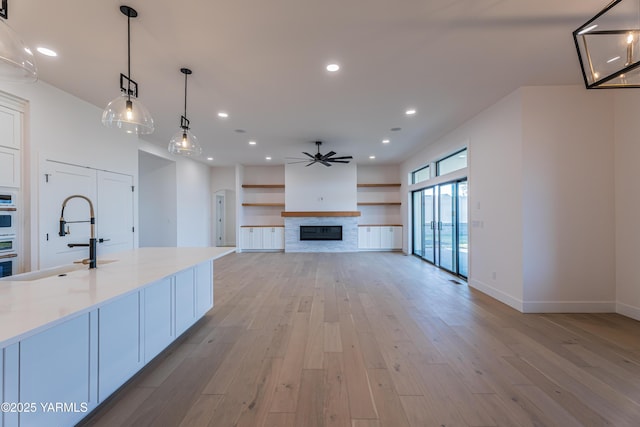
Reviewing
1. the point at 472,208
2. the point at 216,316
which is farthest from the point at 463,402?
the point at 472,208

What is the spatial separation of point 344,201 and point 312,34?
6.56 m

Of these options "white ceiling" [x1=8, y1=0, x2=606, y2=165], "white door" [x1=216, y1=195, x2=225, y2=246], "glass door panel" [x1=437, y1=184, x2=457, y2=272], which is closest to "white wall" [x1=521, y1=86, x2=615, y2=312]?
"white ceiling" [x1=8, y1=0, x2=606, y2=165]

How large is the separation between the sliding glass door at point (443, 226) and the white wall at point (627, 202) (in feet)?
6.62

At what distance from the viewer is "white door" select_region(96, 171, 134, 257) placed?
424 centimetres

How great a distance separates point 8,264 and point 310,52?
13.8ft

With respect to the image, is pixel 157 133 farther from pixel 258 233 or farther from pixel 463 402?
pixel 463 402

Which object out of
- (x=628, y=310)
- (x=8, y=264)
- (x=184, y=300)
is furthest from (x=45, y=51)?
(x=628, y=310)

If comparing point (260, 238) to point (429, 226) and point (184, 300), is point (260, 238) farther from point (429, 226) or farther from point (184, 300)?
point (184, 300)

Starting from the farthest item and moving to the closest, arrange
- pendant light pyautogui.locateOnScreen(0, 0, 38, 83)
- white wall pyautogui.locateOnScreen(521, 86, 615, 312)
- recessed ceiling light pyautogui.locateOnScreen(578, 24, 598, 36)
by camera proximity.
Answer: white wall pyautogui.locateOnScreen(521, 86, 615, 312)
recessed ceiling light pyautogui.locateOnScreen(578, 24, 598, 36)
pendant light pyautogui.locateOnScreen(0, 0, 38, 83)

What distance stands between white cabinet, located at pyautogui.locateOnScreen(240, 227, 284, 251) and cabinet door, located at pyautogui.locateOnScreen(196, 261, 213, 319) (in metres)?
5.59

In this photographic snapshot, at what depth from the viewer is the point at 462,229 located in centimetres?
528

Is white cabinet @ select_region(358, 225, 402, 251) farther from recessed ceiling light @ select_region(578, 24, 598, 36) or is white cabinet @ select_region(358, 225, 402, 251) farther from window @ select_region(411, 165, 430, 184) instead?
recessed ceiling light @ select_region(578, 24, 598, 36)

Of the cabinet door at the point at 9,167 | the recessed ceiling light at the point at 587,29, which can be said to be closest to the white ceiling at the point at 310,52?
the recessed ceiling light at the point at 587,29

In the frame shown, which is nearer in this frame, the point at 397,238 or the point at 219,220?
the point at 397,238
